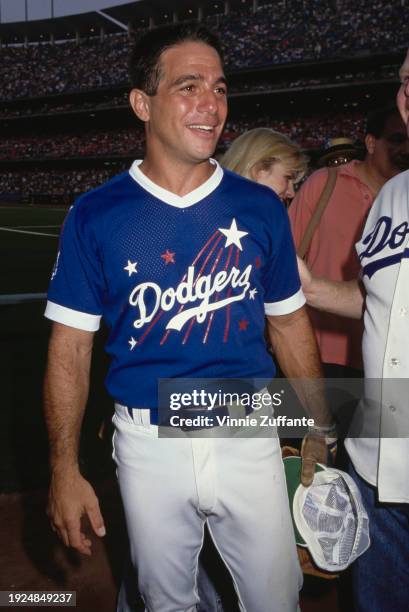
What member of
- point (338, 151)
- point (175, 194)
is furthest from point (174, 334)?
point (338, 151)

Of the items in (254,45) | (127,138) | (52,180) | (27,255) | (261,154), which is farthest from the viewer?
(52,180)

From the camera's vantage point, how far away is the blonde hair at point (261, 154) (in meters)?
3.17

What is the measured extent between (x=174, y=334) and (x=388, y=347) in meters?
0.71

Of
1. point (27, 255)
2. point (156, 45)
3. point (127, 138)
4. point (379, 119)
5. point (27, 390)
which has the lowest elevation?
point (27, 255)

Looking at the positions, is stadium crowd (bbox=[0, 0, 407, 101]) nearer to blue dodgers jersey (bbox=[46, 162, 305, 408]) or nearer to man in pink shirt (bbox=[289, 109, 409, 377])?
man in pink shirt (bbox=[289, 109, 409, 377])

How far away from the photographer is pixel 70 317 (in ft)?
6.54

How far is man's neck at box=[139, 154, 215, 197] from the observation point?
2.05 meters

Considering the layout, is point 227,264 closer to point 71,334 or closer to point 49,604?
point 71,334

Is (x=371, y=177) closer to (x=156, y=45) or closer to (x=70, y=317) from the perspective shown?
(x=156, y=45)

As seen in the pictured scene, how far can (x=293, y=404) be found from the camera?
2732 mm

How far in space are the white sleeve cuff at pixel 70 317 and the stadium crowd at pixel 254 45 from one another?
35.2 m

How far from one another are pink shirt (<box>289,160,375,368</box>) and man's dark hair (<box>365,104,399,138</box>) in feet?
1.00

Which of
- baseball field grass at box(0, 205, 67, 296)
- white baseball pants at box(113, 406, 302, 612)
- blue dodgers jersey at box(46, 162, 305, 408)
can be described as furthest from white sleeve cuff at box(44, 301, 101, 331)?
→ baseball field grass at box(0, 205, 67, 296)

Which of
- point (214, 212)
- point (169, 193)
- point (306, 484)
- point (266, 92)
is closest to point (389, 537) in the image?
point (306, 484)
